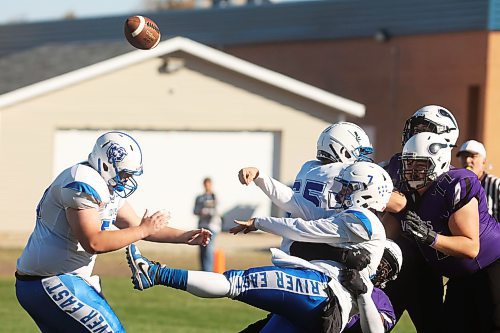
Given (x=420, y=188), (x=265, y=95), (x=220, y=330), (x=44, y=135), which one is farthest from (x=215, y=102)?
(x=420, y=188)

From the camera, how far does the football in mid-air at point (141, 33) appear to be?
857 centimetres

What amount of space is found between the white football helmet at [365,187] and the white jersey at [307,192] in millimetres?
228

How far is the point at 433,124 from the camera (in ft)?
25.1

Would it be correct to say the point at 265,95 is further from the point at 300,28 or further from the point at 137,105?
the point at 300,28

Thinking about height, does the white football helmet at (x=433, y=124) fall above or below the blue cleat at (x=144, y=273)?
above

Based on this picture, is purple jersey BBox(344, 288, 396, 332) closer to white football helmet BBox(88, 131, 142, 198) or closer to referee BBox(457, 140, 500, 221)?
white football helmet BBox(88, 131, 142, 198)

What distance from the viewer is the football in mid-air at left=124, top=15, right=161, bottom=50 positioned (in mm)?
8570

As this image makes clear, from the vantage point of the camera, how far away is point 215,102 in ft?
79.4

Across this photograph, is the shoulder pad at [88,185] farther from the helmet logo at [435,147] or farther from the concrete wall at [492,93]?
the concrete wall at [492,93]

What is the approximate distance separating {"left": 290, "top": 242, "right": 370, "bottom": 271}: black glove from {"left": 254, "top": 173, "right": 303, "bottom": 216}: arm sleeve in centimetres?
37

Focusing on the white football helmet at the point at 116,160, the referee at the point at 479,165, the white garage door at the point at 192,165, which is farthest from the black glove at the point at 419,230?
the white garage door at the point at 192,165

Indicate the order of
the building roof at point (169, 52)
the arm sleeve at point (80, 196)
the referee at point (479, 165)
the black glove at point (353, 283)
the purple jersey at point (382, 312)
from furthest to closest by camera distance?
1. the building roof at point (169, 52)
2. the referee at point (479, 165)
3. the purple jersey at point (382, 312)
4. the black glove at point (353, 283)
5. the arm sleeve at point (80, 196)

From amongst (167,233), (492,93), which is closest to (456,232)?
(167,233)

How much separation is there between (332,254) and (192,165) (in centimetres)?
1752
